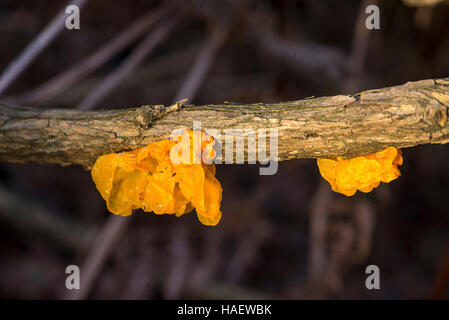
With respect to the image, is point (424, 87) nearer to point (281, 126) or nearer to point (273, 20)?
point (281, 126)

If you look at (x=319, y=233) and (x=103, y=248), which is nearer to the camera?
(x=103, y=248)

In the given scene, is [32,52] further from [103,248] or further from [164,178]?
[164,178]

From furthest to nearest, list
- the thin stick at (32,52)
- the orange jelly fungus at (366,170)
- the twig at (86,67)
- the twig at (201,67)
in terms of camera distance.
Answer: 1. the twig at (201,67)
2. the twig at (86,67)
3. the thin stick at (32,52)
4. the orange jelly fungus at (366,170)

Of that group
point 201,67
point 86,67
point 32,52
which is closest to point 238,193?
point 201,67

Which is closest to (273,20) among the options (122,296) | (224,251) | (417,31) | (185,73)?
(417,31)

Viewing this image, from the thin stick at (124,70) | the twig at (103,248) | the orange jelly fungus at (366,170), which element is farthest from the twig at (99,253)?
the orange jelly fungus at (366,170)

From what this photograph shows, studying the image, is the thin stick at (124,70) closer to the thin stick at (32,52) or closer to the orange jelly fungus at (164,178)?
the thin stick at (32,52)

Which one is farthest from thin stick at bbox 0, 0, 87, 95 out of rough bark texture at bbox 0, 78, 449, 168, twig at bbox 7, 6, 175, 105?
rough bark texture at bbox 0, 78, 449, 168
